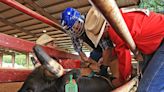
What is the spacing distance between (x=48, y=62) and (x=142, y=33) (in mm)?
643

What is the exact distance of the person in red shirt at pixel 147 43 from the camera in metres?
1.48

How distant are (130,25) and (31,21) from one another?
840 cm

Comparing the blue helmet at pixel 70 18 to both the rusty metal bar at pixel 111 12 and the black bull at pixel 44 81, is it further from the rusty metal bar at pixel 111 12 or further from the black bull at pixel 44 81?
the rusty metal bar at pixel 111 12

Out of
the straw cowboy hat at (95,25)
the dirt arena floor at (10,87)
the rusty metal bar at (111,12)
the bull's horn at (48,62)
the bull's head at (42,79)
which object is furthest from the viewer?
the dirt arena floor at (10,87)

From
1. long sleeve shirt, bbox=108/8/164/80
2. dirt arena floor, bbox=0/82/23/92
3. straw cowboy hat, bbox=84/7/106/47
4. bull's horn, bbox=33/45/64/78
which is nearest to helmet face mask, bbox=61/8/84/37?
straw cowboy hat, bbox=84/7/106/47

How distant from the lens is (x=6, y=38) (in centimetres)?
128

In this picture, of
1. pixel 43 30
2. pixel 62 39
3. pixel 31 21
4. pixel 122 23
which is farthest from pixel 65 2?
pixel 122 23

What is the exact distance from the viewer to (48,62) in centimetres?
118

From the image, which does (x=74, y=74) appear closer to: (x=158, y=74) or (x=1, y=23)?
(x=158, y=74)

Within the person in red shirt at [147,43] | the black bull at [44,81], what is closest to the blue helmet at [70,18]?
the person in red shirt at [147,43]

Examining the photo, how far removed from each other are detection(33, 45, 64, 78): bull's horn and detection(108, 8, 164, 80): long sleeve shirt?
18.2 inches

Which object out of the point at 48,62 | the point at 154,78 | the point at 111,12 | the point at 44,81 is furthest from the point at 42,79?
the point at 111,12

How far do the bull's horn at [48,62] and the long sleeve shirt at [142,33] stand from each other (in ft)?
1.52

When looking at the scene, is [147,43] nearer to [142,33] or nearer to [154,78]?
[142,33]
